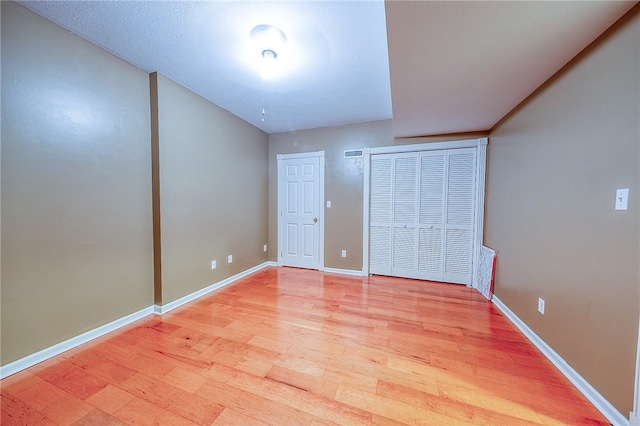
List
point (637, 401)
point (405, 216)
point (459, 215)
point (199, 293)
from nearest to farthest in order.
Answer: point (637, 401) → point (199, 293) → point (459, 215) → point (405, 216)

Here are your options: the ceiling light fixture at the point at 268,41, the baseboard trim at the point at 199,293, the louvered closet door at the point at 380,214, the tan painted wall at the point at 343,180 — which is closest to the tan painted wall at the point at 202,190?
the baseboard trim at the point at 199,293

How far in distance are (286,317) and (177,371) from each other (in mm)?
988

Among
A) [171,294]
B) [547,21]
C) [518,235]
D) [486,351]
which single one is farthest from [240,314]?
[547,21]

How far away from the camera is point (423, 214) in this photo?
11.0 feet

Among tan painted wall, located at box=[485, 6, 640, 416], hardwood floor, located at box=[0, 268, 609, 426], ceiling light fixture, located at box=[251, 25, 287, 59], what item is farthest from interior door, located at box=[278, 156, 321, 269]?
tan painted wall, located at box=[485, 6, 640, 416]

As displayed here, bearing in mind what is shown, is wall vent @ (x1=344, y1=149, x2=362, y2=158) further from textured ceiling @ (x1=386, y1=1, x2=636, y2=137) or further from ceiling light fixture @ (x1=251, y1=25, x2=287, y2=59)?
ceiling light fixture @ (x1=251, y1=25, x2=287, y2=59)

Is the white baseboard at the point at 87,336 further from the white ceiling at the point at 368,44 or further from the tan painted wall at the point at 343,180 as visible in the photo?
the white ceiling at the point at 368,44

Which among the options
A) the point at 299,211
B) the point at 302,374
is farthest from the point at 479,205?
the point at 302,374

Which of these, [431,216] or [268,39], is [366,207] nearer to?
[431,216]

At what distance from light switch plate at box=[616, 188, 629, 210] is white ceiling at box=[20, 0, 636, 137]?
93 centimetres

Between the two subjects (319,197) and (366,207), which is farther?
(319,197)

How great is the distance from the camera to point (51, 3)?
4.92 ft

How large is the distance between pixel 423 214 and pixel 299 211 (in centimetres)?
204

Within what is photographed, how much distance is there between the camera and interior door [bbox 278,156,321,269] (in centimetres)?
390
